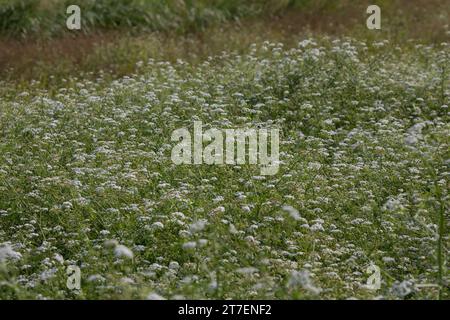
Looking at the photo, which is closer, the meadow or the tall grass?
the meadow

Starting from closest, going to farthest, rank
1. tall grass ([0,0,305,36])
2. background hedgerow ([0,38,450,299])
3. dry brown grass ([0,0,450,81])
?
background hedgerow ([0,38,450,299]), dry brown grass ([0,0,450,81]), tall grass ([0,0,305,36])

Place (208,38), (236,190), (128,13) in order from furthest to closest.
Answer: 1. (128,13)
2. (208,38)
3. (236,190)

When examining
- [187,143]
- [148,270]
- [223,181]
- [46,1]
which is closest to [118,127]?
[187,143]

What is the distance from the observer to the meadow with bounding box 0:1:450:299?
6070mm

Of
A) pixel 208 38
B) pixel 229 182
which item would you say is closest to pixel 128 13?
pixel 208 38

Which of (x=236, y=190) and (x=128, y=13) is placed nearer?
(x=236, y=190)

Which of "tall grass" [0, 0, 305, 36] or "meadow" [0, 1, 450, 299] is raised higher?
"tall grass" [0, 0, 305, 36]

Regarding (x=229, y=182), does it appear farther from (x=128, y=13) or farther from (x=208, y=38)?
(x=128, y=13)

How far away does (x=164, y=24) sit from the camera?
16.2m

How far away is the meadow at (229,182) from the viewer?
19.9 ft

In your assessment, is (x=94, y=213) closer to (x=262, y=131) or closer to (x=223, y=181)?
(x=223, y=181)

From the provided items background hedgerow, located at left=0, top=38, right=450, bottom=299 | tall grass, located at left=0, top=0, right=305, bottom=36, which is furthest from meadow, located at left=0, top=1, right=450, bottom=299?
tall grass, located at left=0, top=0, right=305, bottom=36

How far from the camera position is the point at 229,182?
7902 mm

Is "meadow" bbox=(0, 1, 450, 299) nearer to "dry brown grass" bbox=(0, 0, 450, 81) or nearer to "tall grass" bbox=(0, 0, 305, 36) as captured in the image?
"dry brown grass" bbox=(0, 0, 450, 81)
